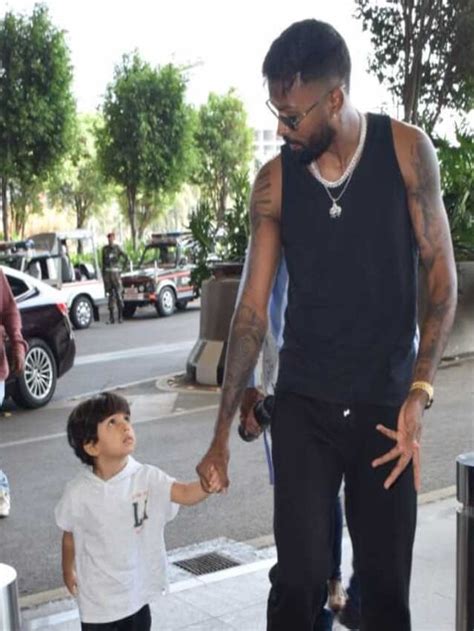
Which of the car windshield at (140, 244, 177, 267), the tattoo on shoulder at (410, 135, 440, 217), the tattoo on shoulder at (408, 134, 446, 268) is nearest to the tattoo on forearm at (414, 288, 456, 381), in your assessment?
the tattoo on shoulder at (408, 134, 446, 268)

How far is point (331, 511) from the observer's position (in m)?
2.72

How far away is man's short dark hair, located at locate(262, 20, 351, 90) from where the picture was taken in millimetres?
2605

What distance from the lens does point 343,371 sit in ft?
8.71

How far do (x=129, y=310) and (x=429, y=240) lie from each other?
1926 cm

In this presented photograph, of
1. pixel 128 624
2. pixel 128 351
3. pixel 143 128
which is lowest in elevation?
pixel 128 351

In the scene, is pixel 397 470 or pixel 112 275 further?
pixel 112 275

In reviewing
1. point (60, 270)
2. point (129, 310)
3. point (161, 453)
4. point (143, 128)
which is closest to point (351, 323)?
point (161, 453)

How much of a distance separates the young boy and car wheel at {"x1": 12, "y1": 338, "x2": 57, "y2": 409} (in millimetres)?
6606

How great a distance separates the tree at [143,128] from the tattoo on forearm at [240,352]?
88.7ft

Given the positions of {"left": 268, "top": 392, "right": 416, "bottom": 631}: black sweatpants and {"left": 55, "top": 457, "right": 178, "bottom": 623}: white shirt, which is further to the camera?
{"left": 55, "top": 457, "right": 178, "bottom": 623}: white shirt

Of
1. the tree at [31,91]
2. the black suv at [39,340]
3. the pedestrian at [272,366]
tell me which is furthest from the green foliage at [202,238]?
the tree at [31,91]

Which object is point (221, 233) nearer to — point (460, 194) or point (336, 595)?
point (460, 194)

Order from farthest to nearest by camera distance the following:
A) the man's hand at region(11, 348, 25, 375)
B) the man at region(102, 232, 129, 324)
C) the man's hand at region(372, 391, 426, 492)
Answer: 1. the man at region(102, 232, 129, 324)
2. the man's hand at region(11, 348, 25, 375)
3. the man's hand at region(372, 391, 426, 492)

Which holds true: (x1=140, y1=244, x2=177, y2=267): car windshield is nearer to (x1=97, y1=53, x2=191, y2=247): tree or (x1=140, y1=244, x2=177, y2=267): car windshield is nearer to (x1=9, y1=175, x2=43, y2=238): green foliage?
(x1=97, y1=53, x2=191, y2=247): tree
